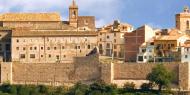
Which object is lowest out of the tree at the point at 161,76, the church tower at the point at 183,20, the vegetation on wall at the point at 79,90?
the vegetation on wall at the point at 79,90

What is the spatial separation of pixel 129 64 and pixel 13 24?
1215cm

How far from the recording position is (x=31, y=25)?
76562 millimetres

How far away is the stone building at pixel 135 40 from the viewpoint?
237ft

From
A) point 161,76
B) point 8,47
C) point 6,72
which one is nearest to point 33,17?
point 8,47

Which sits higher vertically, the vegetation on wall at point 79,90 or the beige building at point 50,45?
the beige building at point 50,45

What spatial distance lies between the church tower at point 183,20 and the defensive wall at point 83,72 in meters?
11.1

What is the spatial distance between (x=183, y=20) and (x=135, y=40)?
22.3 ft

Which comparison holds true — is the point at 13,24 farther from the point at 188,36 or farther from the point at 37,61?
the point at 188,36

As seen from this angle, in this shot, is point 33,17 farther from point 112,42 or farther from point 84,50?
point 112,42

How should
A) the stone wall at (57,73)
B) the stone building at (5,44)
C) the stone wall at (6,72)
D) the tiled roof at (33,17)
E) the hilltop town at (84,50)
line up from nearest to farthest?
the hilltop town at (84,50)
the stone wall at (57,73)
the stone wall at (6,72)
the stone building at (5,44)
the tiled roof at (33,17)

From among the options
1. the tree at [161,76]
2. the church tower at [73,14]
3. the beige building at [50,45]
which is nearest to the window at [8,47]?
the beige building at [50,45]

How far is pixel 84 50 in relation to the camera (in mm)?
73250

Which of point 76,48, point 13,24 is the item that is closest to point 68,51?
point 76,48

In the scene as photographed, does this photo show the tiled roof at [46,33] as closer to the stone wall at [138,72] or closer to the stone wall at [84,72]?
the stone wall at [84,72]
